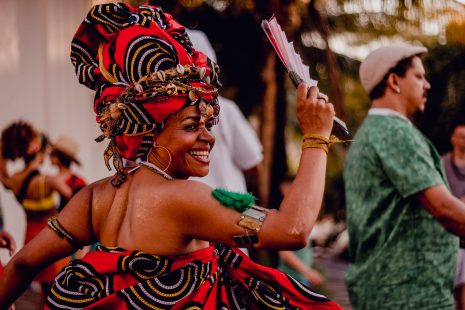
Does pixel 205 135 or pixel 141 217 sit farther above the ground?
pixel 205 135

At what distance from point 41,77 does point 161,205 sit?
7634 millimetres

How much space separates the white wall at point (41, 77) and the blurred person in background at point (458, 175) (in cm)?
467

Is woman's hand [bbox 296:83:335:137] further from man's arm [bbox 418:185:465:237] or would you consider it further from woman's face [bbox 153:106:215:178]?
man's arm [bbox 418:185:465:237]

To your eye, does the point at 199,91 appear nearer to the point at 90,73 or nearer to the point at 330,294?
the point at 90,73

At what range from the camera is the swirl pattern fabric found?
2.90 metres

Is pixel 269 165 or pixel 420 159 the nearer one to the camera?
pixel 420 159

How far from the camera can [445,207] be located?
14.1 feet

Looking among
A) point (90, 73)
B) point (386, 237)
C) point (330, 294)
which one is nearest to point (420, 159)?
point (386, 237)

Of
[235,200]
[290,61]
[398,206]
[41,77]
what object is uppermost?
[290,61]

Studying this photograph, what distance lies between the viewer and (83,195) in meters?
3.23

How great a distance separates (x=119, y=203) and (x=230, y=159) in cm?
227

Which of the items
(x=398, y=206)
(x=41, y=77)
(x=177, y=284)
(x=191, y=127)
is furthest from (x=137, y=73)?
(x=41, y=77)

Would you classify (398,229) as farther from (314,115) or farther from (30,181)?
(30,181)

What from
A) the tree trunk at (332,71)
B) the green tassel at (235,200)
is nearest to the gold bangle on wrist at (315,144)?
the green tassel at (235,200)
